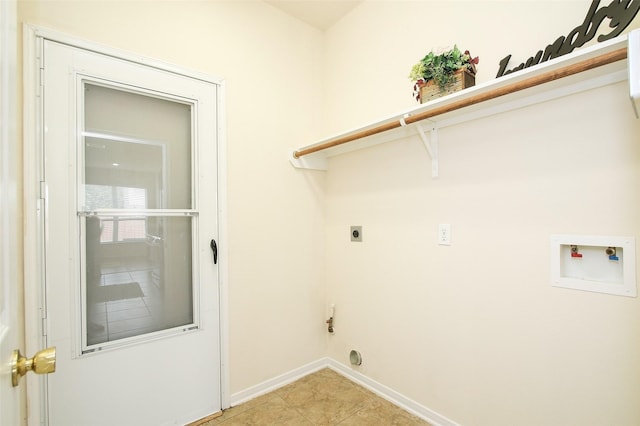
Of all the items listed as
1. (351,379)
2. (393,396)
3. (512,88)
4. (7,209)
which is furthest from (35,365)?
(351,379)

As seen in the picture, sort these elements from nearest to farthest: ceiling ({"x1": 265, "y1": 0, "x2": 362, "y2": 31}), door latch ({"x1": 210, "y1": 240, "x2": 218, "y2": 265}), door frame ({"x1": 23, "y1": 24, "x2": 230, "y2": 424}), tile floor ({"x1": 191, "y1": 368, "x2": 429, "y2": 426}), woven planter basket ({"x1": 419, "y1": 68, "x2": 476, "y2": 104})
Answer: door frame ({"x1": 23, "y1": 24, "x2": 230, "y2": 424}) < woven planter basket ({"x1": 419, "y1": 68, "x2": 476, "y2": 104}) < tile floor ({"x1": 191, "y1": 368, "x2": 429, "y2": 426}) < door latch ({"x1": 210, "y1": 240, "x2": 218, "y2": 265}) < ceiling ({"x1": 265, "y1": 0, "x2": 362, "y2": 31})

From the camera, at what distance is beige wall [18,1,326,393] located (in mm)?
1873

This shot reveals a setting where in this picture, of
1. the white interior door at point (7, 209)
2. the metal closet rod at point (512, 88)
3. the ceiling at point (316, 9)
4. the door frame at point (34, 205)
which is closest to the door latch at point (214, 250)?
the door frame at point (34, 205)

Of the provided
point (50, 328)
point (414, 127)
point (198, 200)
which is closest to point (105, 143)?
point (198, 200)

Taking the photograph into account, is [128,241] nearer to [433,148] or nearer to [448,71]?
[433,148]

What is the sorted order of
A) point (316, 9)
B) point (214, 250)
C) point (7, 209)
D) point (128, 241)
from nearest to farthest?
point (7, 209) < point (128, 241) < point (214, 250) < point (316, 9)

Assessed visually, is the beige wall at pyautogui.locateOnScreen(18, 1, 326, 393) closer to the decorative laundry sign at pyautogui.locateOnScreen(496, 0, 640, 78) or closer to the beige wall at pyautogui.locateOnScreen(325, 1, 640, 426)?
the beige wall at pyautogui.locateOnScreen(325, 1, 640, 426)

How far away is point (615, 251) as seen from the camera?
3.97ft

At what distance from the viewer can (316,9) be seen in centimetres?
230

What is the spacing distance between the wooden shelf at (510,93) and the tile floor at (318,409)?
1.45 m

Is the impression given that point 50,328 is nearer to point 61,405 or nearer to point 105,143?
point 61,405

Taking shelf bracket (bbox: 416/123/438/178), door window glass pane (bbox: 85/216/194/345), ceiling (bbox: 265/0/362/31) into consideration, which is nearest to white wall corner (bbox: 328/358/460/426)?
door window glass pane (bbox: 85/216/194/345)

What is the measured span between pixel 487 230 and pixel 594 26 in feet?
2.91

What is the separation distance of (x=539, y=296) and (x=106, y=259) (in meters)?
2.10
